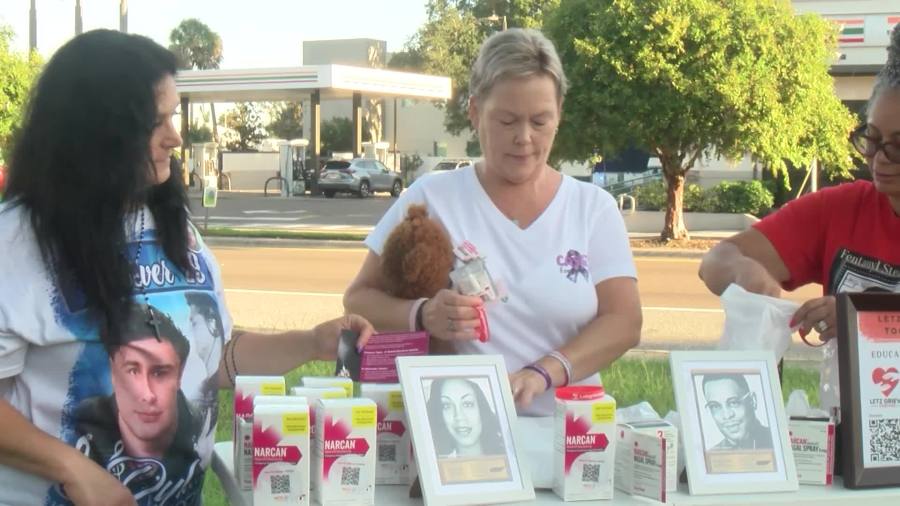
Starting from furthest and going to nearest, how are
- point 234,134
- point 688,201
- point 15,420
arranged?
point 234,134 < point 688,201 < point 15,420

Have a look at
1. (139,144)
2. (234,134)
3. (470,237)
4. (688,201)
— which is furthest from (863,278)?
(234,134)

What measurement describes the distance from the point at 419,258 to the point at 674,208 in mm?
17798

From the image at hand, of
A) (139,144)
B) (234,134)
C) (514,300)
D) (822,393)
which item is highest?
(139,144)

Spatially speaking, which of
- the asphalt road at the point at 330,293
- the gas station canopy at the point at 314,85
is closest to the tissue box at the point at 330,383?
the asphalt road at the point at 330,293

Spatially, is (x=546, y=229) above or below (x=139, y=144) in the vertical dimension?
below

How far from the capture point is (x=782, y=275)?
2.99 meters

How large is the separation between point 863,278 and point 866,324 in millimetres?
374

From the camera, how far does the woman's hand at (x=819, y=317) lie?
8.41 ft

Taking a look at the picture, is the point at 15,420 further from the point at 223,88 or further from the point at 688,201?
the point at 223,88

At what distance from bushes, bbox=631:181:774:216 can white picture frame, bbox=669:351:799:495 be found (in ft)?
70.3

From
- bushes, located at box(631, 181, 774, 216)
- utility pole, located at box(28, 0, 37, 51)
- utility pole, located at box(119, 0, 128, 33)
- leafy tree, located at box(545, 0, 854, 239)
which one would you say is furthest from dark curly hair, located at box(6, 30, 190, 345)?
utility pole, located at box(28, 0, 37, 51)

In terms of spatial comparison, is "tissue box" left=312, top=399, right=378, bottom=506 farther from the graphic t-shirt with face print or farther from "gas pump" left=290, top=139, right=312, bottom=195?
"gas pump" left=290, top=139, right=312, bottom=195

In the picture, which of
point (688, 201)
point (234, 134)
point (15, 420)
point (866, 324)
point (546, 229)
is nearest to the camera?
point (15, 420)

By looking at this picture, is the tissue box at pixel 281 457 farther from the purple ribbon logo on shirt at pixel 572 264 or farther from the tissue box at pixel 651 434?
the purple ribbon logo on shirt at pixel 572 264
